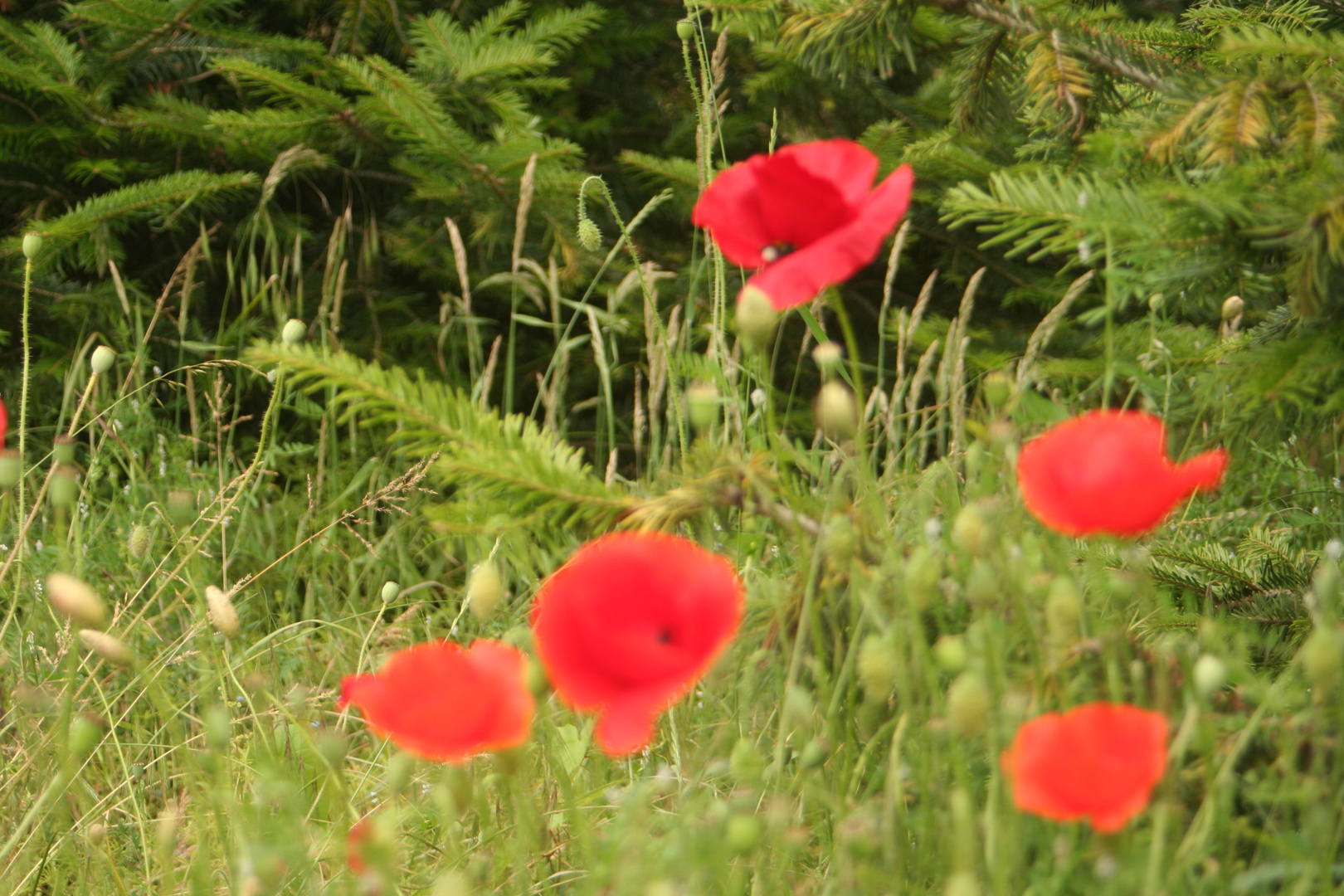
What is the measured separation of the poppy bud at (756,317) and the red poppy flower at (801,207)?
4 cm

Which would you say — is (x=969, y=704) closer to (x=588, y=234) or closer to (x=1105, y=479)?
(x=1105, y=479)

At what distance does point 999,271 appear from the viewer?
2.72m

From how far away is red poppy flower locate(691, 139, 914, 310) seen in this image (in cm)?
85

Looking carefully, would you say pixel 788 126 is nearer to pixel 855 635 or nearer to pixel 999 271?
pixel 999 271

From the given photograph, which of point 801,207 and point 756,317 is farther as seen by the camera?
point 801,207

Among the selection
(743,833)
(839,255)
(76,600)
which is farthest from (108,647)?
(839,255)

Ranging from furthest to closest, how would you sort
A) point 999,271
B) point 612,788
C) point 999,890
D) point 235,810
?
point 999,271
point 612,788
point 235,810
point 999,890

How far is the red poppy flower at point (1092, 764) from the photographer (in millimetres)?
609

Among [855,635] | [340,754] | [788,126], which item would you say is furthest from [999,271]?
[340,754]

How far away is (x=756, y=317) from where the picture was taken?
0.80 meters

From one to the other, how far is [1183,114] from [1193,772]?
545 millimetres

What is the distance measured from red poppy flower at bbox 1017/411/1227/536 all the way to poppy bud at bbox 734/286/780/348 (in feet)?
0.65

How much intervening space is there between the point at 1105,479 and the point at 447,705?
41 cm

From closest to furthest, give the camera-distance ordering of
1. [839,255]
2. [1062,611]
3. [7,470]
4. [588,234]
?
1. [1062,611]
2. [839,255]
3. [7,470]
4. [588,234]
